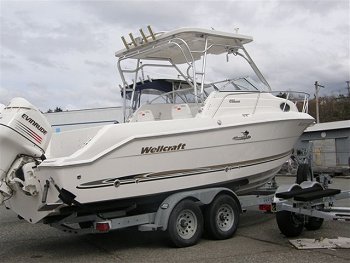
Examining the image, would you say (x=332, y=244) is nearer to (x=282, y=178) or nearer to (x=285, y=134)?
(x=285, y=134)

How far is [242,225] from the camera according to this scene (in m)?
8.83

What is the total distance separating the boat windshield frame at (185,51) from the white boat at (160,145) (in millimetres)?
21

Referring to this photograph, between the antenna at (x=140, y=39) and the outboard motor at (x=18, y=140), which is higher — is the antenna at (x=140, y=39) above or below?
above

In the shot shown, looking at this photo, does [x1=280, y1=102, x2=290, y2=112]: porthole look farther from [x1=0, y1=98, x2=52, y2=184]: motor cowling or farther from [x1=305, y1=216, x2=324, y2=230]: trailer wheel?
[x1=0, y1=98, x2=52, y2=184]: motor cowling

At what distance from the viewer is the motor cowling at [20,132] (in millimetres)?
6559

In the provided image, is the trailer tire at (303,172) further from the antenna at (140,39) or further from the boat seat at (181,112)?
the antenna at (140,39)

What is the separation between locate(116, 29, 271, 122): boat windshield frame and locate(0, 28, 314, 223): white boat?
0.8 inches

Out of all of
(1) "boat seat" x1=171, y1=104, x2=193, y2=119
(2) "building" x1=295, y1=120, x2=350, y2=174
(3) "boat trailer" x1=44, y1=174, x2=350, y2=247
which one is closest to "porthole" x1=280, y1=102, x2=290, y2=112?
(3) "boat trailer" x1=44, y1=174, x2=350, y2=247

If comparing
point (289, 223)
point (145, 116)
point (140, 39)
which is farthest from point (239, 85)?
point (289, 223)

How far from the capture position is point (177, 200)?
6.99 metres

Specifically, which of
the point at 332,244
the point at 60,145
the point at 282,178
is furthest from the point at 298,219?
the point at 282,178

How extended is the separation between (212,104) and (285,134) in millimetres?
1844

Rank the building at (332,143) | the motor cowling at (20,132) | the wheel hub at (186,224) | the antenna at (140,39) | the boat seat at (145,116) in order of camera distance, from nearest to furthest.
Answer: the motor cowling at (20,132) → the wheel hub at (186,224) → the antenna at (140,39) → the boat seat at (145,116) → the building at (332,143)

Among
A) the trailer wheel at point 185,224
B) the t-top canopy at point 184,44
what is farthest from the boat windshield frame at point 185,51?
the trailer wheel at point 185,224
